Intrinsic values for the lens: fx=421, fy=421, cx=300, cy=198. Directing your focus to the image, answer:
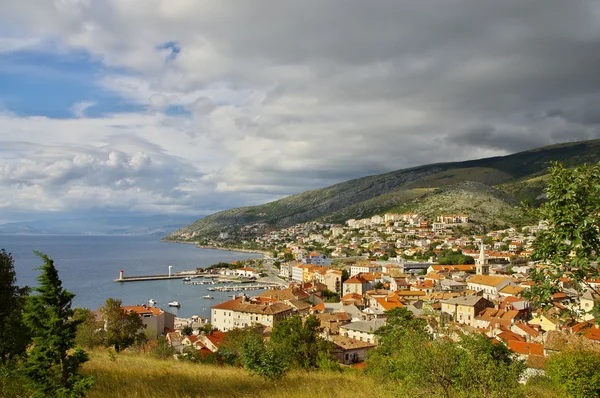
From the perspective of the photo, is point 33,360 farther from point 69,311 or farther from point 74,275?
point 74,275

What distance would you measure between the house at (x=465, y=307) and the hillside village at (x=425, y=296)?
3.6 inches

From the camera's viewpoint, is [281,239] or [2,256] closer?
[2,256]

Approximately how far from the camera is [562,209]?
14.9 ft

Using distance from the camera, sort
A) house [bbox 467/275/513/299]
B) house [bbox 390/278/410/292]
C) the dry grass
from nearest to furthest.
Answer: the dry grass < house [bbox 467/275/513/299] < house [bbox 390/278/410/292]

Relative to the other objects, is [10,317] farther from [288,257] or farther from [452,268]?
[288,257]

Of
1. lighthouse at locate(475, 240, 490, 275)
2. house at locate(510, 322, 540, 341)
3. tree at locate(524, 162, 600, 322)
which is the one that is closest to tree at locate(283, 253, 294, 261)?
lighthouse at locate(475, 240, 490, 275)

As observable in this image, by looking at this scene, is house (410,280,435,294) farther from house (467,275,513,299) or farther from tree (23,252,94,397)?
tree (23,252,94,397)

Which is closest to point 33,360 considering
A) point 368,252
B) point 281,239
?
point 368,252

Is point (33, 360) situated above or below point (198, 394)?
above

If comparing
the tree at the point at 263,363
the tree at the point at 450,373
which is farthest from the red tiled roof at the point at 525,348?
the tree at the point at 450,373

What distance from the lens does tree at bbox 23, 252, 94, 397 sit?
17.1 feet

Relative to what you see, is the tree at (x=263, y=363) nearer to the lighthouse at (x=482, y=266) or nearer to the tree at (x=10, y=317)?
the tree at (x=10, y=317)

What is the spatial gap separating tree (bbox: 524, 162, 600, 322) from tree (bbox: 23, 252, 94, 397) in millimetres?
5628

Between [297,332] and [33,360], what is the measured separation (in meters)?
13.5
